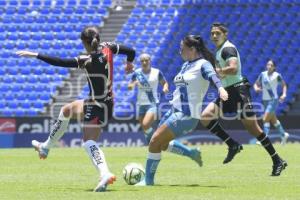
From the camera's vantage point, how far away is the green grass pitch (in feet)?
30.7

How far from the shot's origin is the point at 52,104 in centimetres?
2909

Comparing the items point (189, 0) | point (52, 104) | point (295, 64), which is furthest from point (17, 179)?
point (189, 0)

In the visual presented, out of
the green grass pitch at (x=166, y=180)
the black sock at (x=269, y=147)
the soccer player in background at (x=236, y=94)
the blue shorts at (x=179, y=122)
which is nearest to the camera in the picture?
the green grass pitch at (x=166, y=180)

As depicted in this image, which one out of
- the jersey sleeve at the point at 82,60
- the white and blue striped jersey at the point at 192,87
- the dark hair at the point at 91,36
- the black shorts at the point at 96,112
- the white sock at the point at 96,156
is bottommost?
the white sock at the point at 96,156

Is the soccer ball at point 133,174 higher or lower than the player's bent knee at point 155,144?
lower

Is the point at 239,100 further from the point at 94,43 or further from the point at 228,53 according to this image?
the point at 94,43

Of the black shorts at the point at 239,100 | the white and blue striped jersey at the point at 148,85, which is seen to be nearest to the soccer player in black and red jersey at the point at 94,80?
the black shorts at the point at 239,100

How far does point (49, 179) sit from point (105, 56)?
2.60 m

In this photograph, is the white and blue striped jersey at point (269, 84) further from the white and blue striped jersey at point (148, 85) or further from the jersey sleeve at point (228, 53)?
the jersey sleeve at point (228, 53)

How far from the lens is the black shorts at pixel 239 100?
12758 millimetres

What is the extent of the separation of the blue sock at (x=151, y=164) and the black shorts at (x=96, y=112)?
881 millimetres

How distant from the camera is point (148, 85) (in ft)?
66.7

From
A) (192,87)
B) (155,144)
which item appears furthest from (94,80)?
(192,87)

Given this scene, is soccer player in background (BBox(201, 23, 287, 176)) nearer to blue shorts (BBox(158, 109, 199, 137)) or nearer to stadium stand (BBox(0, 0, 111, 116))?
blue shorts (BBox(158, 109, 199, 137))
